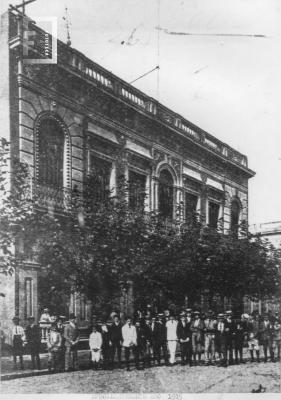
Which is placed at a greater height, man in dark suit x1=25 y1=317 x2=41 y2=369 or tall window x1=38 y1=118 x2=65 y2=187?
tall window x1=38 y1=118 x2=65 y2=187

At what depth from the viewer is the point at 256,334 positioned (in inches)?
521

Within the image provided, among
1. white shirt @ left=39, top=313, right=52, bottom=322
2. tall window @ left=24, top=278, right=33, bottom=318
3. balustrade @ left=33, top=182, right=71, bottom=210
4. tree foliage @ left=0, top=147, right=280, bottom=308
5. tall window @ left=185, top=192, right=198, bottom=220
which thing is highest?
tall window @ left=185, top=192, right=198, bottom=220

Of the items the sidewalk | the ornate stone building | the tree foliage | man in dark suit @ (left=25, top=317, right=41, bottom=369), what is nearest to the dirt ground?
the sidewalk

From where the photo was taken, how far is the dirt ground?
870 cm

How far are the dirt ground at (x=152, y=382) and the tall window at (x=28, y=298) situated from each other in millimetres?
2131

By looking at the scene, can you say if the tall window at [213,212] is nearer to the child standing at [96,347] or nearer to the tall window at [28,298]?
the tall window at [28,298]

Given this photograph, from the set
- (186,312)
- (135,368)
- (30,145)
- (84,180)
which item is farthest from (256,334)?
(30,145)

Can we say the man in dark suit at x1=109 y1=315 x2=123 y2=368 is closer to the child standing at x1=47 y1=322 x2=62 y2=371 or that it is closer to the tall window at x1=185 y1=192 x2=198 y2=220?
the child standing at x1=47 y1=322 x2=62 y2=371

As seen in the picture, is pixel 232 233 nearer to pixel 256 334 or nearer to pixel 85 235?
pixel 256 334

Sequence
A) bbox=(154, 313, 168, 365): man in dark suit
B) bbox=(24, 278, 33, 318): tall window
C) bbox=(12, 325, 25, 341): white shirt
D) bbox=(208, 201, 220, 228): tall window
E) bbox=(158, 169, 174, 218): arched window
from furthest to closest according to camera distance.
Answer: bbox=(208, 201, 220, 228): tall window → bbox=(158, 169, 174, 218): arched window → bbox=(154, 313, 168, 365): man in dark suit → bbox=(24, 278, 33, 318): tall window → bbox=(12, 325, 25, 341): white shirt

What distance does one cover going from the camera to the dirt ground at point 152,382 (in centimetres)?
870

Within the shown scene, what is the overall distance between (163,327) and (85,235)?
3.03m

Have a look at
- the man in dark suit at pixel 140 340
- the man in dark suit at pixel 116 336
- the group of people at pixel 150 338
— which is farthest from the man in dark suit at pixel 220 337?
the man in dark suit at pixel 116 336

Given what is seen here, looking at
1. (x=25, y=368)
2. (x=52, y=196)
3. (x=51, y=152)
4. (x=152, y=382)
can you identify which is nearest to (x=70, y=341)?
(x=25, y=368)
